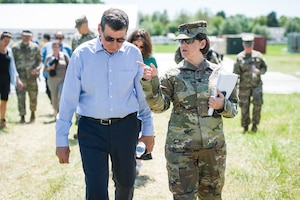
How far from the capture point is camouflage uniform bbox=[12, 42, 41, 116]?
987cm

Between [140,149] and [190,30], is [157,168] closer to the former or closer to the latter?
[140,149]

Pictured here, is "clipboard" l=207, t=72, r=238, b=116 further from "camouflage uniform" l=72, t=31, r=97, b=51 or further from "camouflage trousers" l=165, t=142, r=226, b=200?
"camouflage uniform" l=72, t=31, r=97, b=51

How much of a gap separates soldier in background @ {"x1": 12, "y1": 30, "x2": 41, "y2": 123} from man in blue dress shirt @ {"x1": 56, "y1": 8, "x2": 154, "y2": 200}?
6.76m

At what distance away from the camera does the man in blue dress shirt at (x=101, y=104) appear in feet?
11.1

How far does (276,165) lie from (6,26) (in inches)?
465

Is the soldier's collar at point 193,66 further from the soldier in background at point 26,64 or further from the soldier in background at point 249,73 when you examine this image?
the soldier in background at point 26,64

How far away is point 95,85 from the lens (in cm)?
339

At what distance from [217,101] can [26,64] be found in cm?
752

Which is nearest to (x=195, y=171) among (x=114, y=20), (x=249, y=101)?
(x=114, y=20)

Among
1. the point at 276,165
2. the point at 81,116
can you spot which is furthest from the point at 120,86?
the point at 276,165

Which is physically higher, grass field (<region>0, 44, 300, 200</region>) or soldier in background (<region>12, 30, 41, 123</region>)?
soldier in background (<region>12, 30, 41, 123</region>)

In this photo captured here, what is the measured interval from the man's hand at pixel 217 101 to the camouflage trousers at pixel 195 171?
0.37 meters

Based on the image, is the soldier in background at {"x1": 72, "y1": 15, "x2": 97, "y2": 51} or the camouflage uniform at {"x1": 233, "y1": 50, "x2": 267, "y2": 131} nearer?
the soldier in background at {"x1": 72, "y1": 15, "x2": 97, "y2": 51}

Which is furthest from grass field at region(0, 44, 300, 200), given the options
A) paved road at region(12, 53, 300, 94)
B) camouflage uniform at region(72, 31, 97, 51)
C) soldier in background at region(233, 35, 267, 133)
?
paved road at region(12, 53, 300, 94)
